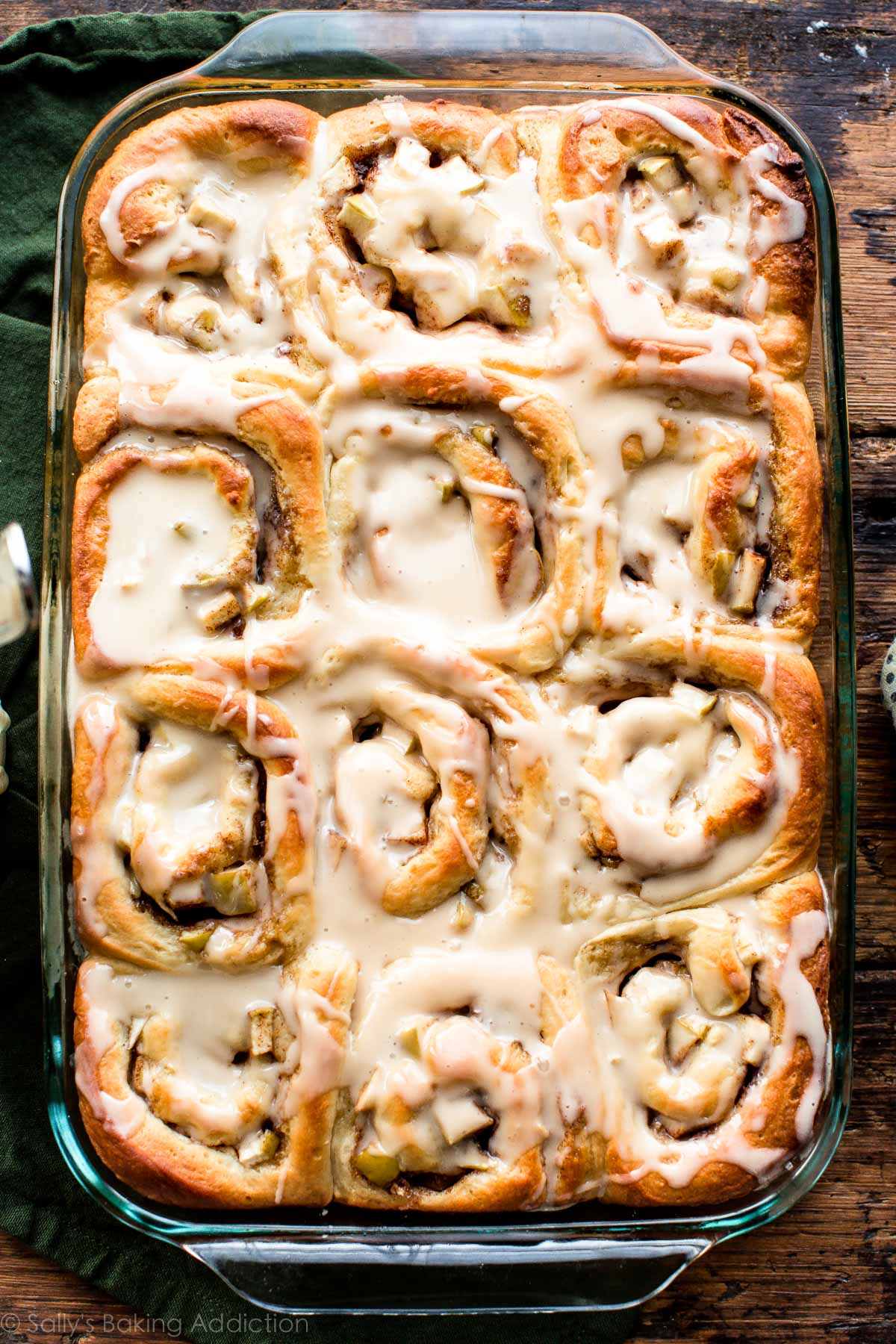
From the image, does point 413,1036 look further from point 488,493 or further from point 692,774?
point 488,493

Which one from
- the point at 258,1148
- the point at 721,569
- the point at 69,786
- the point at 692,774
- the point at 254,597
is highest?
the point at 721,569

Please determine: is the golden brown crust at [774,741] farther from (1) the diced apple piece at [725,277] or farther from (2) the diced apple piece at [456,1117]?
(1) the diced apple piece at [725,277]

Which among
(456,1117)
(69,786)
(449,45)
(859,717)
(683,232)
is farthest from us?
(859,717)

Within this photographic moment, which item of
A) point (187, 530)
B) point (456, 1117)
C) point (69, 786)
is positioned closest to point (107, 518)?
point (187, 530)

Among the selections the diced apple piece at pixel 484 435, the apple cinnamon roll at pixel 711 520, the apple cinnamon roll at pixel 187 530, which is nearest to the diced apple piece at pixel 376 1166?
the apple cinnamon roll at pixel 187 530

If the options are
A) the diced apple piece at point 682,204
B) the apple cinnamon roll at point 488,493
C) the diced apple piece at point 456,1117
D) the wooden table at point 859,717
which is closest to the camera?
the diced apple piece at point 456,1117

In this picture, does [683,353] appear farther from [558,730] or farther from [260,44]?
[260,44]

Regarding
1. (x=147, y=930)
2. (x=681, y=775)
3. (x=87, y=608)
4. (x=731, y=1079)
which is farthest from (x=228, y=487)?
(x=731, y=1079)
